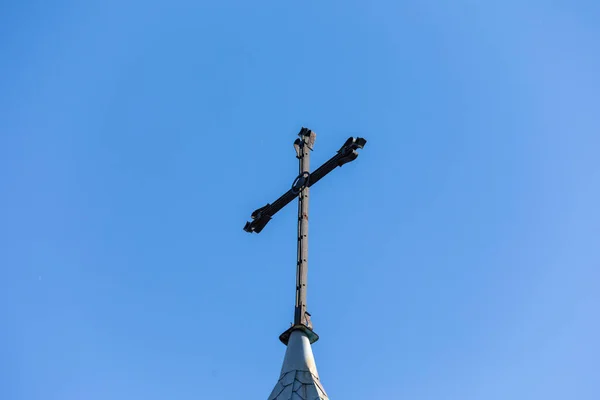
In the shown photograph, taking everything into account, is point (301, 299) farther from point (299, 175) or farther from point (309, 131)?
point (309, 131)

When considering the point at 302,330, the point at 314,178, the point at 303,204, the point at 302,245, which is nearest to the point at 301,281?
the point at 302,245

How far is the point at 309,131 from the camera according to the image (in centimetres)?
1470

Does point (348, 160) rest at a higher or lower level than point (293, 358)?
higher

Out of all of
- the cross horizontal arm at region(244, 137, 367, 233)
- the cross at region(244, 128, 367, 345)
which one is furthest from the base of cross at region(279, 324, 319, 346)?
the cross horizontal arm at region(244, 137, 367, 233)

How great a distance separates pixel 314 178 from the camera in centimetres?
1398

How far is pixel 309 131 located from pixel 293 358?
444 centimetres

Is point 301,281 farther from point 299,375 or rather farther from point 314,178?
point 314,178

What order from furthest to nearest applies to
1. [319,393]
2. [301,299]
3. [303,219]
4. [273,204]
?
[273,204] < [303,219] < [301,299] < [319,393]

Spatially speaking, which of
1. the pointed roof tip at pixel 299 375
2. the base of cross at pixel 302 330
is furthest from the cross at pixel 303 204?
the pointed roof tip at pixel 299 375

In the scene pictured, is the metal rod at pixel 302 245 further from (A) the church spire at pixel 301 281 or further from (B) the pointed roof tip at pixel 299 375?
(B) the pointed roof tip at pixel 299 375

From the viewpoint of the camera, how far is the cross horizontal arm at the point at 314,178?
13695 millimetres

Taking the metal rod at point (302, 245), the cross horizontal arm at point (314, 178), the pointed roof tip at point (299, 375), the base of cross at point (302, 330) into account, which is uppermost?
the cross horizontal arm at point (314, 178)

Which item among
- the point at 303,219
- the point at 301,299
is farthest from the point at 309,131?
the point at 301,299

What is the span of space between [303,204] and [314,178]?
0.53m
